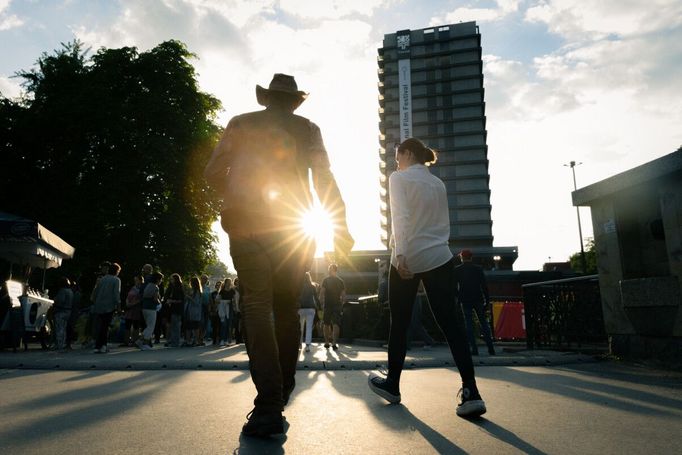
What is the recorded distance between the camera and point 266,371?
2.88 m

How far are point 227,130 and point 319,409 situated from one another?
212 centimetres

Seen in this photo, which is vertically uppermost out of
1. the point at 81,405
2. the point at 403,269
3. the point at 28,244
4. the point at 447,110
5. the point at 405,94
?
the point at 405,94

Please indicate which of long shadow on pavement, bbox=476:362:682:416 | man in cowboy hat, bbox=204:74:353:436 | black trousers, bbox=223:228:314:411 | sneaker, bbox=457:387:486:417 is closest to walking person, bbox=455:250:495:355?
long shadow on pavement, bbox=476:362:682:416

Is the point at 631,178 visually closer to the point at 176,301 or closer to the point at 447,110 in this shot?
the point at 176,301

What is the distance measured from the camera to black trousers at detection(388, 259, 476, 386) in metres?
3.72

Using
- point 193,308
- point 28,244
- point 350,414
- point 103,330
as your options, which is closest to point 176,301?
point 193,308

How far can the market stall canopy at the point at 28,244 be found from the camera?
1187 centimetres

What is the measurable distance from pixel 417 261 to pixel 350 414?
3.90 feet

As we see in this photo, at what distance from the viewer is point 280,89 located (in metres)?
3.50

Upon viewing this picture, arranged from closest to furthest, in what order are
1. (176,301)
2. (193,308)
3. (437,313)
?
(437,313), (176,301), (193,308)

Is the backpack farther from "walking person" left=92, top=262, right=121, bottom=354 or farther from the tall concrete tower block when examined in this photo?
the tall concrete tower block

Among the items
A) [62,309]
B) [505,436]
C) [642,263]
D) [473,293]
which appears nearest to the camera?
[505,436]

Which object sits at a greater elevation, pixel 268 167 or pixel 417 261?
pixel 268 167

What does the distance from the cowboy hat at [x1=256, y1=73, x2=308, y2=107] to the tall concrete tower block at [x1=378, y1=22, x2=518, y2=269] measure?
8235 centimetres
